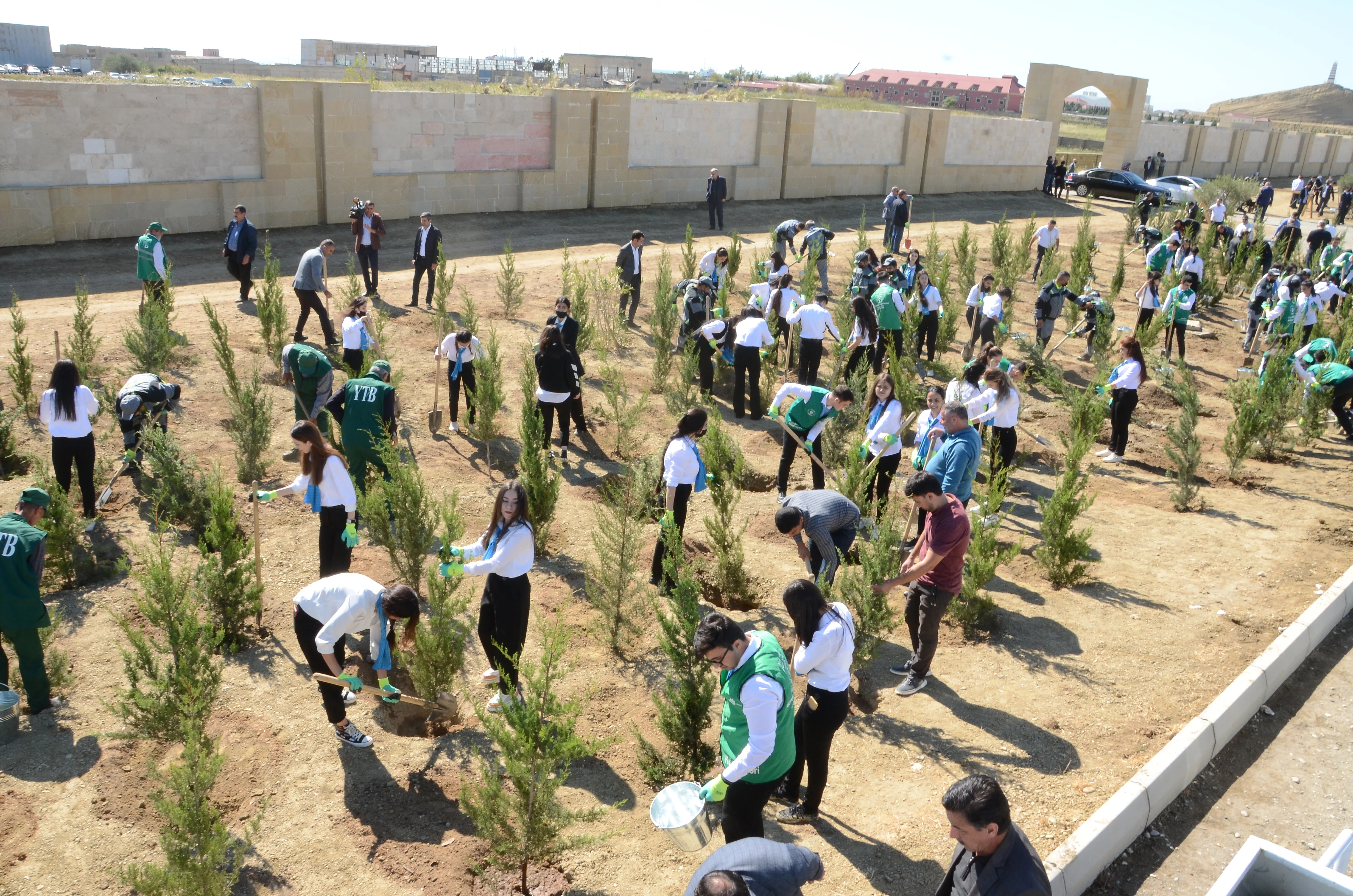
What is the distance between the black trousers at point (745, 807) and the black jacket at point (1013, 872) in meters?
1.07

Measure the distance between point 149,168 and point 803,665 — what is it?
16161 mm

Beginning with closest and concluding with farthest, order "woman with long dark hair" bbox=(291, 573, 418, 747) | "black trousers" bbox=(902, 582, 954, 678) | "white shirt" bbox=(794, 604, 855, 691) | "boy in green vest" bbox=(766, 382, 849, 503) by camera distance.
→ "white shirt" bbox=(794, 604, 855, 691), "woman with long dark hair" bbox=(291, 573, 418, 747), "black trousers" bbox=(902, 582, 954, 678), "boy in green vest" bbox=(766, 382, 849, 503)

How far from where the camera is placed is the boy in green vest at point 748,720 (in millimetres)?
3902

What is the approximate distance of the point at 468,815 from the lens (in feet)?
15.8

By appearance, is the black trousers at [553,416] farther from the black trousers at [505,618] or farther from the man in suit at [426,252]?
the man in suit at [426,252]

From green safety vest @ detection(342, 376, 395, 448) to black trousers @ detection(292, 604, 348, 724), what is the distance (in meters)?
2.09

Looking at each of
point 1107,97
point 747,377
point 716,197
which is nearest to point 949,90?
point 1107,97

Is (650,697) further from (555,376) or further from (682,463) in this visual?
(555,376)

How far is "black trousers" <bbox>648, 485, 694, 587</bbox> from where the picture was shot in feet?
22.9

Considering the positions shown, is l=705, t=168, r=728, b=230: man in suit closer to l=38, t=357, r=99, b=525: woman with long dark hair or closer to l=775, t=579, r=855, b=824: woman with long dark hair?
l=38, t=357, r=99, b=525: woman with long dark hair

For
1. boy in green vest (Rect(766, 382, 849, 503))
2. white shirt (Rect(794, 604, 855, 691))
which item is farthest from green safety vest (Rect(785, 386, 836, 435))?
white shirt (Rect(794, 604, 855, 691))

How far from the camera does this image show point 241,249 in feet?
42.1

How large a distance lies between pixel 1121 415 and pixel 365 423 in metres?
7.90

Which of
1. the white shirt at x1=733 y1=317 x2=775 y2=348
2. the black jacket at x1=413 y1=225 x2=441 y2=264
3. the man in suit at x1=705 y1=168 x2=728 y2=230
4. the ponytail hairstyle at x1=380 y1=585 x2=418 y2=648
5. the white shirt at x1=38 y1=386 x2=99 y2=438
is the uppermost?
the man in suit at x1=705 y1=168 x2=728 y2=230
